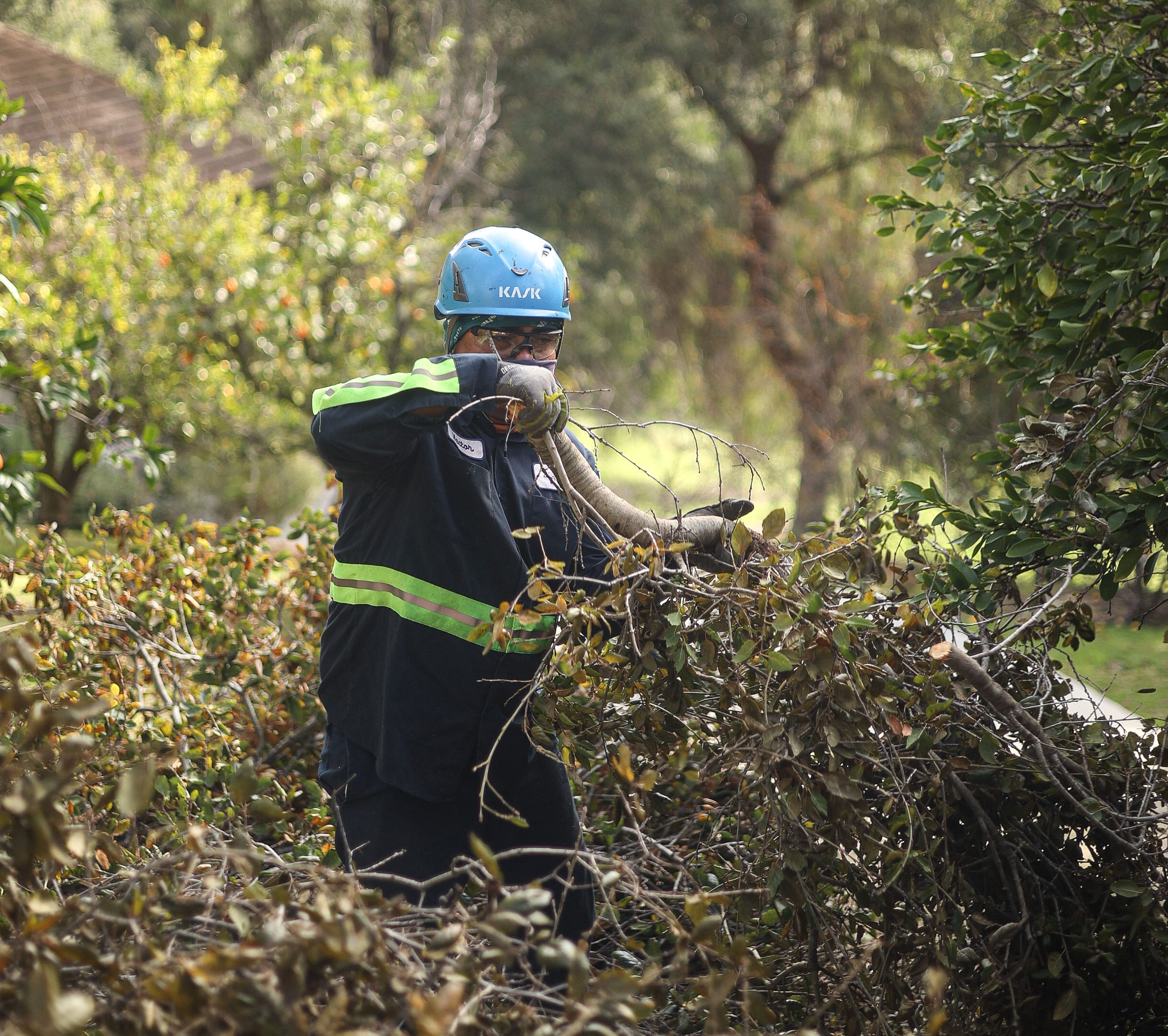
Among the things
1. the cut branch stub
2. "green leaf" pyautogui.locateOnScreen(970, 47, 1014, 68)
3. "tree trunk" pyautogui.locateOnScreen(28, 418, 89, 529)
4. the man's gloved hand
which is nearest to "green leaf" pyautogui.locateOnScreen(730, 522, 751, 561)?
the cut branch stub

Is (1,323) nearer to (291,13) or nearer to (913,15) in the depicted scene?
(913,15)

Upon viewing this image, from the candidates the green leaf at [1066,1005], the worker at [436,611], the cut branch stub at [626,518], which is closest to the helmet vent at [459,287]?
the worker at [436,611]

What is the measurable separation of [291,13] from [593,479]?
18929 mm

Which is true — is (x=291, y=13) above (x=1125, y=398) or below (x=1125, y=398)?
above

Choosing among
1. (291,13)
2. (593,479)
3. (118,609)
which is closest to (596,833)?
(593,479)

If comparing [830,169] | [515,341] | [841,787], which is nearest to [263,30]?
[830,169]

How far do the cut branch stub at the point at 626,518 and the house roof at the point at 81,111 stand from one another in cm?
1187

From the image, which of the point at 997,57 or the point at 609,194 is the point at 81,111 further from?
the point at 997,57

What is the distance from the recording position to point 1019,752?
2893 millimetres

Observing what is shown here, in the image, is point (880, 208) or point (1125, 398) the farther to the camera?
point (880, 208)

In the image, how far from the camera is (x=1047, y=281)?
3.54m

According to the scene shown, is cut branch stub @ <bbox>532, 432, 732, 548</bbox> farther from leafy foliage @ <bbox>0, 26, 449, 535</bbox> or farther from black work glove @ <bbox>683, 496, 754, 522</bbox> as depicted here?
leafy foliage @ <bbox>0, 26, 449, 535</bbox>

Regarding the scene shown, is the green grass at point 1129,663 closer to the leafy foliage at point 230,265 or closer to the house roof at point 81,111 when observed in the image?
the leafy foliage at point 230,265

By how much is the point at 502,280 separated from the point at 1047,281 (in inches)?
70.6
